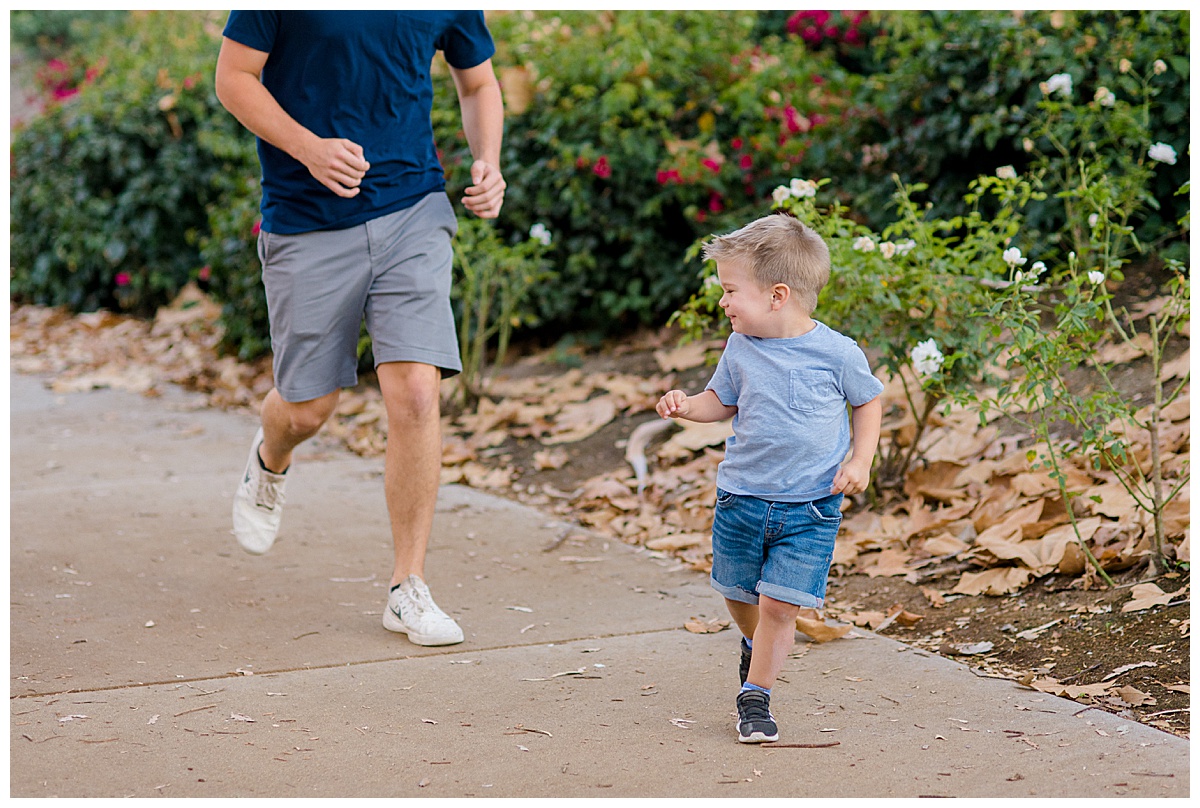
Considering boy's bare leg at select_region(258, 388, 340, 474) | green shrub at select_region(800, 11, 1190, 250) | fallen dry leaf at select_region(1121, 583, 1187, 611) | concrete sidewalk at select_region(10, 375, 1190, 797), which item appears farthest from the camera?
green shrub at select_region(800, 11, 1190, 250)

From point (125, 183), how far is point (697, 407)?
7612mm

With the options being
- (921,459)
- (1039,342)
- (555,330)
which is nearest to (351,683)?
(1039,342)

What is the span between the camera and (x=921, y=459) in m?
4.21

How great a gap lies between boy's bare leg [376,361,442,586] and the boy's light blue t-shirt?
980mm

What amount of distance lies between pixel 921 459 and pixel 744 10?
3.68 metres

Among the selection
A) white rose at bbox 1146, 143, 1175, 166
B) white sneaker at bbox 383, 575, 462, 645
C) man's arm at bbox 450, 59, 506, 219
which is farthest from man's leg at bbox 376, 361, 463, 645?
white rose at bbox 1146, 143, 1175, 166

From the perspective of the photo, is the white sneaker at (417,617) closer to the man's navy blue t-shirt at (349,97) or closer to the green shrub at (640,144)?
the man's navy blue t-shirt at (349,97)

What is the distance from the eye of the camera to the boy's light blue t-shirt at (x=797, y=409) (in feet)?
8.25

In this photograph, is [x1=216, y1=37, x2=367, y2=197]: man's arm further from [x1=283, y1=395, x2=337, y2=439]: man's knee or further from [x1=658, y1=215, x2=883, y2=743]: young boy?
[x1=658, y1=215, x2=883, y2=743]: young boy

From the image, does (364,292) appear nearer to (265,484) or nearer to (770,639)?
(265,484)

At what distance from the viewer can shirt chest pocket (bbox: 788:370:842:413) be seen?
2516 mm

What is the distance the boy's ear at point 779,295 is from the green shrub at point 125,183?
662 centimetres

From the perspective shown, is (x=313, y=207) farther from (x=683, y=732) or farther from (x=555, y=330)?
(x=555, y=330)
